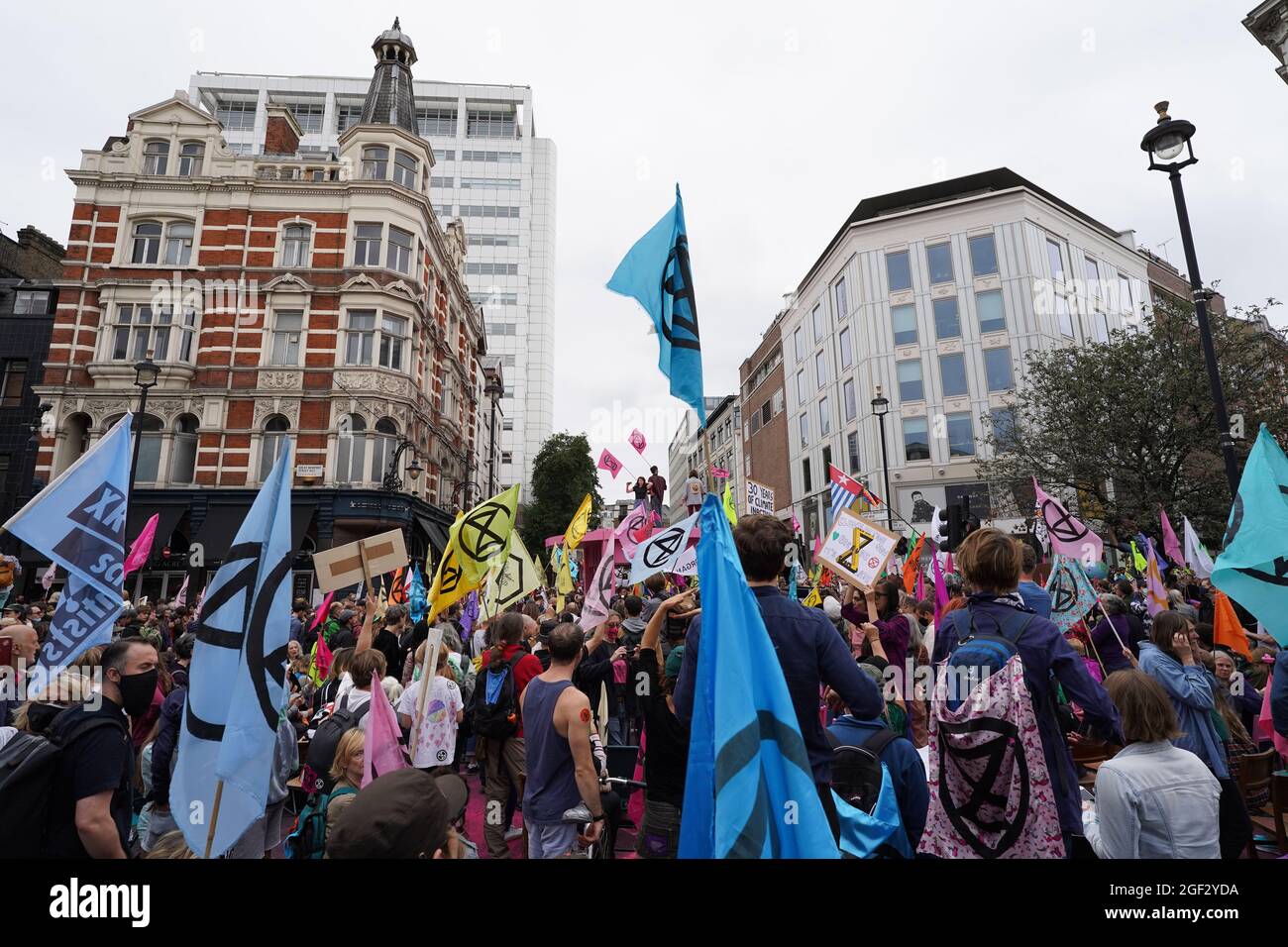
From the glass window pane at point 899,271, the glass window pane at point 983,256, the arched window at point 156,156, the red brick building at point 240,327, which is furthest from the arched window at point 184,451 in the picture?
the glass window pane at point 983,256

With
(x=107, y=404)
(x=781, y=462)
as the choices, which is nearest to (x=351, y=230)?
(x=107, y=404)

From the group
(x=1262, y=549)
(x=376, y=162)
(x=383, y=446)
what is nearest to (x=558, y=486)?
(x=383, y=446)

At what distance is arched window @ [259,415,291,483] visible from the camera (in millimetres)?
25719

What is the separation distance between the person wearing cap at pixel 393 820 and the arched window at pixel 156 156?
114ft

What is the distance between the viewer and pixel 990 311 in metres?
34.0

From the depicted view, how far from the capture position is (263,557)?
3.57m

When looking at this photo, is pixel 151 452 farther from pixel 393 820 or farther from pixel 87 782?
pixel 393 820

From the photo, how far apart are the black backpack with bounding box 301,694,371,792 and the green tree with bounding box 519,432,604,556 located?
136 feet

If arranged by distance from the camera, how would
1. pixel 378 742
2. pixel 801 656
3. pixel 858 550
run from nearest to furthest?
pixel 801 656 → pixel 378 742 → pixel 858 550

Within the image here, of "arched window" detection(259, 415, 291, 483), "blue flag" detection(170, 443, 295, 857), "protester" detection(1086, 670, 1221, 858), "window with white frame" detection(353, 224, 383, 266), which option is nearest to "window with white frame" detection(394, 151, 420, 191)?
"window with white frame" detection(353, 224, 383, 266)

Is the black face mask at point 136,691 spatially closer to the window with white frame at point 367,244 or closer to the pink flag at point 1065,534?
the pink flag at point 1065,534

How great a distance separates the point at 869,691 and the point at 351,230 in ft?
98.5

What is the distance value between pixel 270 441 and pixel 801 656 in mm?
28032

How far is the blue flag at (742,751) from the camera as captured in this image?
8.24 feet
